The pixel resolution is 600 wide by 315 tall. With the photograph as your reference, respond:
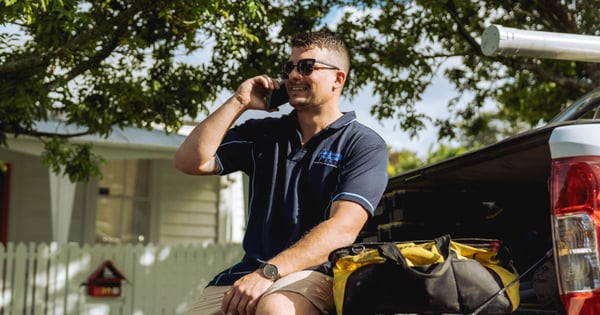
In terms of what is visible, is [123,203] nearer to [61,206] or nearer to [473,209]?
[61,206]

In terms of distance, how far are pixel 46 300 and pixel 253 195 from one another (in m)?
8.15

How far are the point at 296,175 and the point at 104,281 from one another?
321 inches

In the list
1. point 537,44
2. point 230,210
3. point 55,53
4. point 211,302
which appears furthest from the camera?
point 230,210

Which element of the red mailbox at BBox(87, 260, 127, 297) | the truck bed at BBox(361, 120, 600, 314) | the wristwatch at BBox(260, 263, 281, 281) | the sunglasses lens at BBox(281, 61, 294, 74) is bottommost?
the red mailbox at BBox(87, 260, 127, 297)

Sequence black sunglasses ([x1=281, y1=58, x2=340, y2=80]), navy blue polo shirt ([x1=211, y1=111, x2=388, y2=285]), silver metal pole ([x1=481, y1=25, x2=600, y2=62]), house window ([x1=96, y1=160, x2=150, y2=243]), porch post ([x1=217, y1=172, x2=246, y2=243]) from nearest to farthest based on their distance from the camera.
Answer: silver metal pole ([x1=481, y1=25, x2=600, y2=62])
navy blue polo shirt ([x1=211, y1=111, x2=388, y2=285])
black sunglasses ([x1=281, y1=58, x2=340, y2=80])
house window ([x1=96, y1=160, x2=150, y2=243])
porch post ([x1=217, y1=172, x2=246, y2=243])

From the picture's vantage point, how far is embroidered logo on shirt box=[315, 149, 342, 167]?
2979mm

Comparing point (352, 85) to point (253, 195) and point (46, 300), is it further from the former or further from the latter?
point (253, 195)

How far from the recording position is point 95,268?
10641 mm

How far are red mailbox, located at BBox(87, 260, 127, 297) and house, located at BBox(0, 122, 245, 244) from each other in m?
0.88

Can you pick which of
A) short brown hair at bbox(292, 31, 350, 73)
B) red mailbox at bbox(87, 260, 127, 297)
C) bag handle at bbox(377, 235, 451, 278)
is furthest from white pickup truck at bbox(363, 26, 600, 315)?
red mailbox at bbox(87, 260, 127, 297)

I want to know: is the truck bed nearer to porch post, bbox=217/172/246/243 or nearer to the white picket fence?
the white picket fence

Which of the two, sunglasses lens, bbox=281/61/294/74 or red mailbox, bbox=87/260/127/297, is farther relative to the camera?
red mailbox, bbox=87/260/127/297

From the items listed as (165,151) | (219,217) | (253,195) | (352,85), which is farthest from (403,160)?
(253,195)

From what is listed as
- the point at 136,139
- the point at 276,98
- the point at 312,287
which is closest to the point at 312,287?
the point at 312,287
